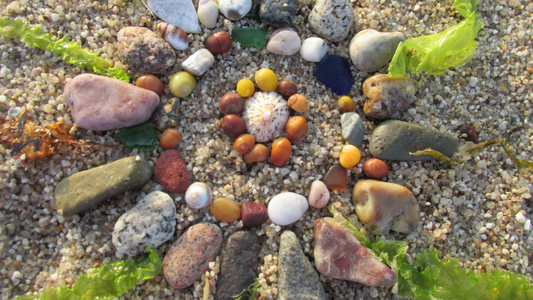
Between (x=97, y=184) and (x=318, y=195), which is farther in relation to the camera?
(x=318, y=195)

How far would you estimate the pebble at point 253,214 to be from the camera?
2.63 metres

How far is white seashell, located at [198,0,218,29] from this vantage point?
3023 millimetres

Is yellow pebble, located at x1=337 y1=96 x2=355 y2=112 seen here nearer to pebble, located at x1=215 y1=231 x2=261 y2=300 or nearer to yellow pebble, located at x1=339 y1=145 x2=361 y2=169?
yellow pebble, located at x1=339 y1=145 x2=361 y2=169

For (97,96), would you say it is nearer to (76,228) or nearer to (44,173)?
(44,173)

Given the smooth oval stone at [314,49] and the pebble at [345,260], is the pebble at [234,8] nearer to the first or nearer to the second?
the smooth oval stone at [314,49]

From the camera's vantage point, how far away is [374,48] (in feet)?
9.73

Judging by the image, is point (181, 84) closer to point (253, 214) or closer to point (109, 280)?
point (253, 214)

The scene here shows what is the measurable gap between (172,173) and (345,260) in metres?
1.63

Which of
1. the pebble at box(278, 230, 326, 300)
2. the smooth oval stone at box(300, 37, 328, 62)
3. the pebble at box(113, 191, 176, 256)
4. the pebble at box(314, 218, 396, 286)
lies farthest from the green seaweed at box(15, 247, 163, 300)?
the smooth oval stone at box(300, 37, 328, 62)

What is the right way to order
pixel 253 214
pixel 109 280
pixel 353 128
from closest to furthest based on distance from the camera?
1. pixel 109 280
2. pixel 253 214
3. pixel 353 128

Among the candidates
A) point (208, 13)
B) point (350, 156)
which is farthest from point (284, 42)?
point (350, 156)

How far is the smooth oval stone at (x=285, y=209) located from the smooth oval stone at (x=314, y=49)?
4.43 ft

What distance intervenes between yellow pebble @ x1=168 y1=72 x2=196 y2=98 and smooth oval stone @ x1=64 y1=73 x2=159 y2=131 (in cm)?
25

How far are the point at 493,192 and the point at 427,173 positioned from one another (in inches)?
24.8
